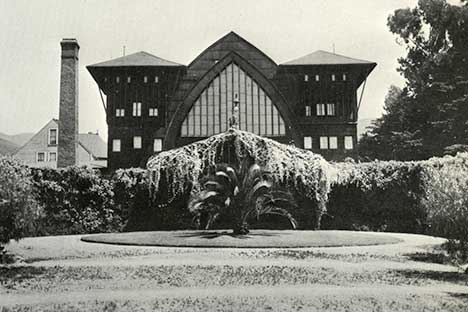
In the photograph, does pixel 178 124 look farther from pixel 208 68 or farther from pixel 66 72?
pixel 66 72

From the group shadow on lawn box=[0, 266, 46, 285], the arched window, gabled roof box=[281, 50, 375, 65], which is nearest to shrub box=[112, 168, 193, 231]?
shadow on lawn box=[0, 266, 46, 285]

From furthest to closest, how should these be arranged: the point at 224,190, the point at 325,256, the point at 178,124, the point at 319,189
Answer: the point at 178,124, the point at 319,189, the point at 224,190, the point at 325,256

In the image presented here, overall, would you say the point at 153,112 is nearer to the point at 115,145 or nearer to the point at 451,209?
the point at 115,145

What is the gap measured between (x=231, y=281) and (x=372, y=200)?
1678cm

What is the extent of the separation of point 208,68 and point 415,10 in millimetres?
22877

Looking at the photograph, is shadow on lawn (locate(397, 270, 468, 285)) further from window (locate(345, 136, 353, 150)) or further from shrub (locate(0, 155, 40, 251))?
window (locate(345, 136, 353, 150))

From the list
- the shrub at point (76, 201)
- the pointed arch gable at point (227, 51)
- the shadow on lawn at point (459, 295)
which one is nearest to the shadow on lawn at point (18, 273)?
the shadow on lawn at point (459, 295)

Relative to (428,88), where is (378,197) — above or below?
below

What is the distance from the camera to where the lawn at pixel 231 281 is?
763 cm

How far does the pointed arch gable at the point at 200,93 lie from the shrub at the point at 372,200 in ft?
76.4

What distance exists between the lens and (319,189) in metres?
23.5

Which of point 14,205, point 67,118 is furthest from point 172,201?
point 67,118

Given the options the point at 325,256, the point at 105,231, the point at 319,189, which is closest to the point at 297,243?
the point at 325,256

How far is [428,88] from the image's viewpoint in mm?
38750
